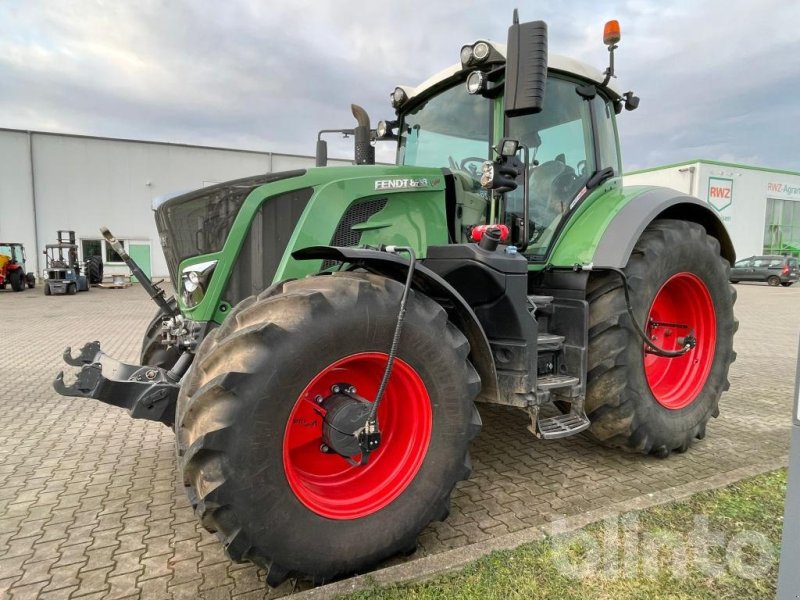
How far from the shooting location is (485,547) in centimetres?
242

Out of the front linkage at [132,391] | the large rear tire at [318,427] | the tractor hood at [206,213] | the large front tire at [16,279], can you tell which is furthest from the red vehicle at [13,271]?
the large rear tire at [318,427]

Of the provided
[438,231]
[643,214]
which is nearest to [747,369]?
[643,214]

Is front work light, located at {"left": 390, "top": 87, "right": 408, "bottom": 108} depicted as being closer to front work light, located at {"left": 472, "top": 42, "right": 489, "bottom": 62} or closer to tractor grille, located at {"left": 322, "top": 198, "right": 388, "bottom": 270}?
front work light, located at {"left": 472, "top": 42, "right": 489, "bottom": 62}

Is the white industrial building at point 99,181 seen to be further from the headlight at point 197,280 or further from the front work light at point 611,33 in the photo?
the headlight at point 197,280

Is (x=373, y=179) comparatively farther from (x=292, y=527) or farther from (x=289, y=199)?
(x=292, y=527)

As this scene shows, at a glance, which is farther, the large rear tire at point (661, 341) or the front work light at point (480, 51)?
the large rear tire at point (661, 341)

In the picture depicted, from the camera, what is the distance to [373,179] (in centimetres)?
312

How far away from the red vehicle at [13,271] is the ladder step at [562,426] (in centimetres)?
2397

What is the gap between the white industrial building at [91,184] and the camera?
2433cm

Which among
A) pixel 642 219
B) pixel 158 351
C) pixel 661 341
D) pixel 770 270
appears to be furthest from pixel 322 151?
pixel 770 270

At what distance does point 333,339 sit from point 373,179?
1.29 m

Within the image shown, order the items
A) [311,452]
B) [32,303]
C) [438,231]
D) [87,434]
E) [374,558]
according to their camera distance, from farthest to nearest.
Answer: [32,303]
[87,434]
[438,231]
[311,452]
[374,558]

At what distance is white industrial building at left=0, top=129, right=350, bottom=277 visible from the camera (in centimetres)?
2433

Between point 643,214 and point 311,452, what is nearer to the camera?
point 311,452
